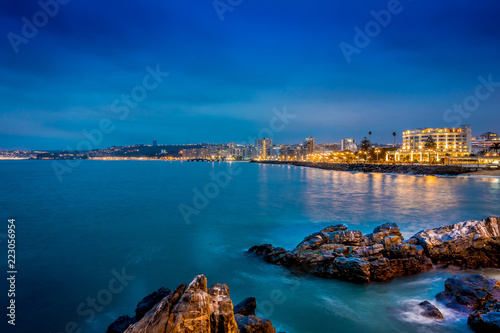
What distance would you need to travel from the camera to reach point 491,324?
569 cm

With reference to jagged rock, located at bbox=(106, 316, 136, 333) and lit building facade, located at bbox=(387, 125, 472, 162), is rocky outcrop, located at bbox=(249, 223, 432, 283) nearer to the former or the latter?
jagged rock, located at bbox=(106, 316, 136, 333)

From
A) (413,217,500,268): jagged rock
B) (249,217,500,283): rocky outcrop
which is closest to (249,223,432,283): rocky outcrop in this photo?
(249,217,500,283): rocky outcrop

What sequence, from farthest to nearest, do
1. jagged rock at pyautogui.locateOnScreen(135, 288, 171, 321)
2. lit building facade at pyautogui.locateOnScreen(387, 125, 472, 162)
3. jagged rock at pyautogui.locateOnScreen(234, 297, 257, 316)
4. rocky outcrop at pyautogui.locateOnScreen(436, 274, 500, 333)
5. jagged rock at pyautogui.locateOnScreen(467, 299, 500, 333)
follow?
1. lit building facade at pyautogui.locateOnScreen(387, 125, 472, 162)
2. jagged rock at pyautogui.locateOnScreen(234, 297, 257, 316)
3. jagged rock at pyautogui.locateOnScreen(135, 288, 171, 321)
4. rocky outcrop at pyautogui.locateOnScreen(436, 274, 500, 333)
5. jagged rock at pyautogui.locateOnScreen(467, 299, 500, 333)

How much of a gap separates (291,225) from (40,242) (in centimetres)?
1331

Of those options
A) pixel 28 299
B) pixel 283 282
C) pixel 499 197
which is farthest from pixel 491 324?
pixel 499 197

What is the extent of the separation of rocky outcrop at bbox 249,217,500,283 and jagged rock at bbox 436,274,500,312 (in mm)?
1560

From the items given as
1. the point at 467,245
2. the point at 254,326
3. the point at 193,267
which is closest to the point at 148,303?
the point at 254,326

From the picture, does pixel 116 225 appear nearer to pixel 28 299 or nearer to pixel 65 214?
pixel 65 214

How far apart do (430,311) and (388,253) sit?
278 cm

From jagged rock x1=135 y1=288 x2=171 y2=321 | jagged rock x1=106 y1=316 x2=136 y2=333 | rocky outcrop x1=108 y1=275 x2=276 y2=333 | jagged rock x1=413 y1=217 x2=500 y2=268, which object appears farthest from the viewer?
jagged rock x1=413 y1=217 x2=500 y2=268

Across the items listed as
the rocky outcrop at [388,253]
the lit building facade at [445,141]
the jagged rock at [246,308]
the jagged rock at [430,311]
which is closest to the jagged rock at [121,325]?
the jagged rock at [246,308]

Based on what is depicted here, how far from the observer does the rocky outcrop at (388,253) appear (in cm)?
865

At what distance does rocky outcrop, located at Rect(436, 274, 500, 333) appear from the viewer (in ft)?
19.0

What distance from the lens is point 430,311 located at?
22.0 ft
